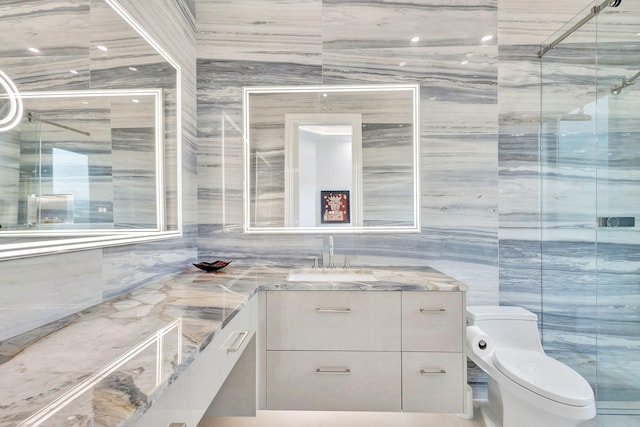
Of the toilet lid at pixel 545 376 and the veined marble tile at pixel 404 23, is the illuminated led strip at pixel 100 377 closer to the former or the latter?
the toilet lid at pixel 545 376

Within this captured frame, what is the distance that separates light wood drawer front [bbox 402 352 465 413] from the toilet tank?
1.27ft

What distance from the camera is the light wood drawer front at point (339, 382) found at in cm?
165

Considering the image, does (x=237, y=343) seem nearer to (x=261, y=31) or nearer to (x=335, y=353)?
(x=335, y=353)

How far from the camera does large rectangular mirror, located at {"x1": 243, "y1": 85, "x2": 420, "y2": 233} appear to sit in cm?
217

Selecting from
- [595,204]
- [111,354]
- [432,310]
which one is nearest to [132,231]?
[111,354]

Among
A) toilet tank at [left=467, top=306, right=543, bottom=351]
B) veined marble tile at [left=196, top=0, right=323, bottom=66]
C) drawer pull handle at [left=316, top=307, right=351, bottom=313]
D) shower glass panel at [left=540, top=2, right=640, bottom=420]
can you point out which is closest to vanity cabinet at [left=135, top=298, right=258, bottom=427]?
drawer pull handle at [left=316, top=307, right=351, bottom=313]

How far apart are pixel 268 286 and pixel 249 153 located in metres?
0.95

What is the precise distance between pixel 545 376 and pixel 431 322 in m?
0.55

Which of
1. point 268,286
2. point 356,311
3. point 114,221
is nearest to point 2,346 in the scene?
point 114,221

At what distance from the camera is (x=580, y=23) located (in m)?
1.94

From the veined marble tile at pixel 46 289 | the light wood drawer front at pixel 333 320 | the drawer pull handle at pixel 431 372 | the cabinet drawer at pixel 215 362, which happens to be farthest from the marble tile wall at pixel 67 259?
the drawer pull handle at pixel 431 372

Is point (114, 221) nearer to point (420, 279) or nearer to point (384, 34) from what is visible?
point (420, 279)

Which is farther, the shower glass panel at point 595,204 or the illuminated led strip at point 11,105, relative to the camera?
the shower glass panel at point 595,204

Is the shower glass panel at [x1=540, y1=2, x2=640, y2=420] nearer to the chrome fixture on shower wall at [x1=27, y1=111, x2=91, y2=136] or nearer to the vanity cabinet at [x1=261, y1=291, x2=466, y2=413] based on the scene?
the vanity cabinet at [x1=261, y1=291, x2=466, y2=413]
